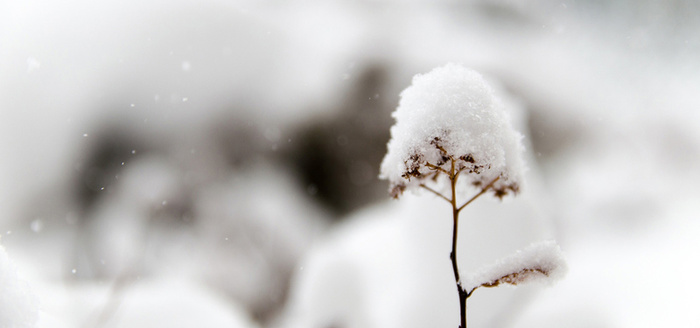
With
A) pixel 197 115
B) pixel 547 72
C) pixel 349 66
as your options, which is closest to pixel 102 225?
pixel 197 115

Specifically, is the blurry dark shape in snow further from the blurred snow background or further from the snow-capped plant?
the snow-capped plant

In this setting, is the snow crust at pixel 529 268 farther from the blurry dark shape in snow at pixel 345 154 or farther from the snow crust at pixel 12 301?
the blurry dark shape in snow at pixel 345 154

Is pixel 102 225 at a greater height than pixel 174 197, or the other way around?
pixel 174 197

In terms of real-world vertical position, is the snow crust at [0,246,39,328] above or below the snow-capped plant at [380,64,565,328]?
below

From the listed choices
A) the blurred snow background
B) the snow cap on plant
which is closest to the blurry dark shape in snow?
the blurred snow background

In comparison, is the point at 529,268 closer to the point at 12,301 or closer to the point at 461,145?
the point at 461,145

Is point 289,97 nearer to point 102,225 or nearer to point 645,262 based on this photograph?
point 102,225

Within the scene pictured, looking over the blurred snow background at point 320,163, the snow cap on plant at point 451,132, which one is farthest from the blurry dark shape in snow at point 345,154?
the snow cap on plant at point 451,132

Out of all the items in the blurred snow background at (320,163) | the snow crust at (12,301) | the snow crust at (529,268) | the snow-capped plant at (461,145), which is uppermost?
the blurred snow background at (320,163)

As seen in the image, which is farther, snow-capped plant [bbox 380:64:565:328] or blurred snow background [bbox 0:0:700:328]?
blurred snow background [bbox 0:0:700:328]
